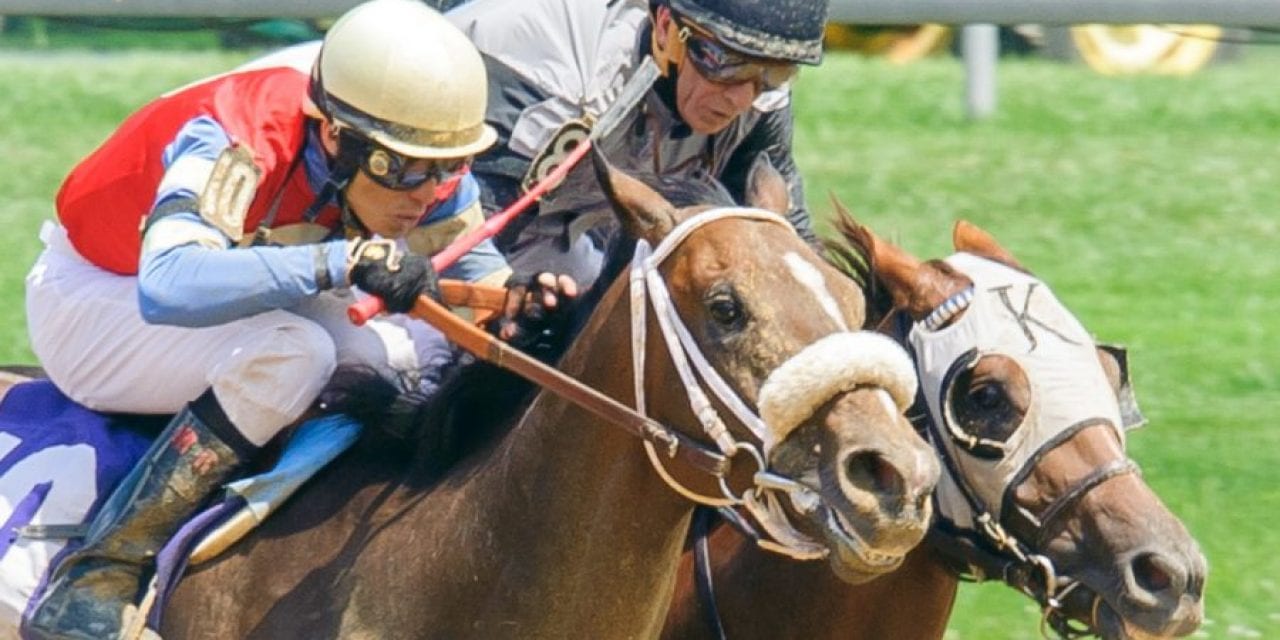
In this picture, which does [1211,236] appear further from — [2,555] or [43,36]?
[43,36]

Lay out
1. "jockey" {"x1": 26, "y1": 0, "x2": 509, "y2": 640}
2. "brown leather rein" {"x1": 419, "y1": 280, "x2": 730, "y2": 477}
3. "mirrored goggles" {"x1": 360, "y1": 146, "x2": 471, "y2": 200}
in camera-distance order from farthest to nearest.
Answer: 1. "mirrored goggles" {"x1": 360, "y1": 146, "x2": 471, "y2": 200}
2. "jockey" {"x1": 26, "y1": 0, "x2": 509, "y2": 640}
3. "brown leather rein" {"x1": 419, "y1": 280, "x2": 730, "y2": 477}

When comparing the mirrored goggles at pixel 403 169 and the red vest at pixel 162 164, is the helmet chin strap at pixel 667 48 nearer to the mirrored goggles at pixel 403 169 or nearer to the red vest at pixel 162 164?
the mirrored goggles at pixel 403 169

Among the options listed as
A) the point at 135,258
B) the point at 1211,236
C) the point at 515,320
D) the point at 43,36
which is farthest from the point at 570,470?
the point at 43,36

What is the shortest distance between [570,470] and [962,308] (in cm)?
98

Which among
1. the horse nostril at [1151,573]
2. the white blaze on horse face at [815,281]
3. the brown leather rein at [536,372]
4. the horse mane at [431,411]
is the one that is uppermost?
the white blaze on horse face at [815,281]

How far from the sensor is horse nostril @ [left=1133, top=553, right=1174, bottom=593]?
4930 millimetres

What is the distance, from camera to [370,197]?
5055 millimetres

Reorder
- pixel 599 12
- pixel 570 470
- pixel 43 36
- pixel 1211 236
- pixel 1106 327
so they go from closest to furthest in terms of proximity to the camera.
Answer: pixel 570 470
pixel 599 12
pixel 1106 327
pixel 1211 236
pixel 43 36

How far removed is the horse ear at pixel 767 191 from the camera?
4.88m

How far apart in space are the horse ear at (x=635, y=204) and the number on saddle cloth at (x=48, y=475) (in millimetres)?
1226

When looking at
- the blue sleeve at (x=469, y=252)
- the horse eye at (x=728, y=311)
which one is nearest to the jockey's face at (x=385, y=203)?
the blue sleeve at (x=469, y=252)

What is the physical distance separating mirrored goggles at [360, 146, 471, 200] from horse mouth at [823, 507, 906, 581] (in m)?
1.17

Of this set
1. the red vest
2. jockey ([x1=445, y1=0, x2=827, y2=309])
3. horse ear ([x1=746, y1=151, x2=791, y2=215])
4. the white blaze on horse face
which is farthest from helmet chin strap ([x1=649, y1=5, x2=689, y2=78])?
the white blaze on horse face

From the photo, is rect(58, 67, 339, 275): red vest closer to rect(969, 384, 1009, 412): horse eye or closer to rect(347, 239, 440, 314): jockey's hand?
rect(347, 239, 440, 314): jockey's hand
